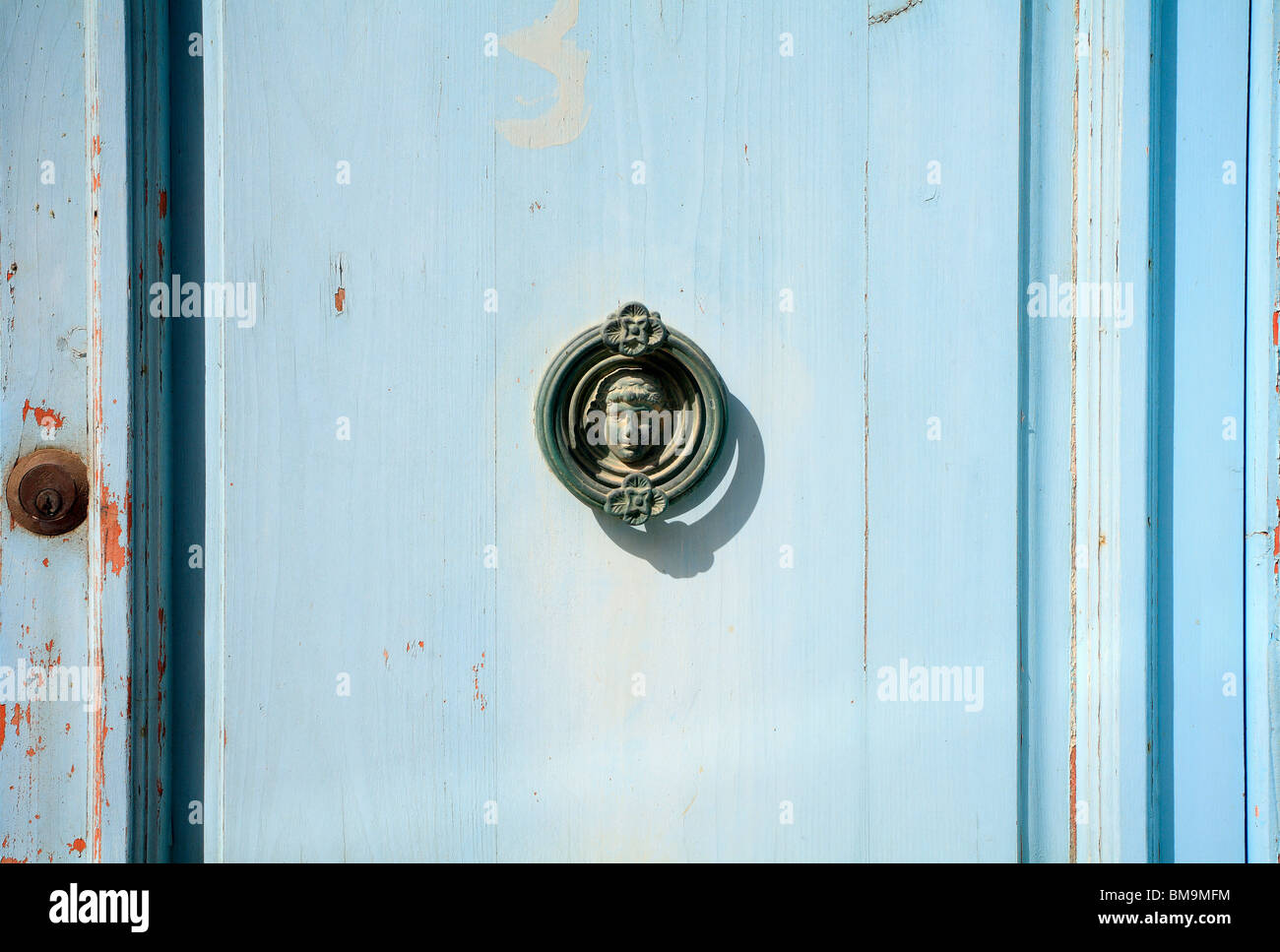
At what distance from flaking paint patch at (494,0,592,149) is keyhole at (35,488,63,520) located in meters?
0.51

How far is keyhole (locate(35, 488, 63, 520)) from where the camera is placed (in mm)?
649

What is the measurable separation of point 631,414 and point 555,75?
0.32 meters

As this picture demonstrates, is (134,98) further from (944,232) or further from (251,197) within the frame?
(944,232)

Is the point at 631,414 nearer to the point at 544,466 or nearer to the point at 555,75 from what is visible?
the point at 544,466

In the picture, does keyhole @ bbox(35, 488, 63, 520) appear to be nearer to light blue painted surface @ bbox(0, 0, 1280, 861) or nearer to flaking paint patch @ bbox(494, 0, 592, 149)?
light blue painted surface @ bbox(0, 0, 1280, 861)

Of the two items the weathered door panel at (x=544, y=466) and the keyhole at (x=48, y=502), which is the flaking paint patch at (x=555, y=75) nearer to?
the weathered door panel at (x=544, y=466)

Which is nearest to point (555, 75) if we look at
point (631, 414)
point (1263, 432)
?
point (631, 414)

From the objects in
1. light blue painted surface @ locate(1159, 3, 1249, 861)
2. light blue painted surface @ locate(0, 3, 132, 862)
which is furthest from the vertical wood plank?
light blue painted surface @ locate(0, 3, 132, 862)

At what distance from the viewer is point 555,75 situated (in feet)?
2.19

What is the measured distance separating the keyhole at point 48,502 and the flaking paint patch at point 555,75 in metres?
0.51

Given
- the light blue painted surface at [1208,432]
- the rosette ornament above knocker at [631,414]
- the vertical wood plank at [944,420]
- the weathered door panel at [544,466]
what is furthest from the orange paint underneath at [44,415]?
the light blue painted surface at [1208,432]

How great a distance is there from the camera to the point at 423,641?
0.68 metres

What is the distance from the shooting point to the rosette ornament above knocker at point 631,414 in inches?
26.0
